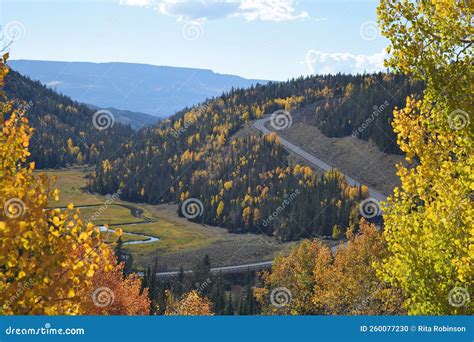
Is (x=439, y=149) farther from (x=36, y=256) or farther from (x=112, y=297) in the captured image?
(x=112, y=297)

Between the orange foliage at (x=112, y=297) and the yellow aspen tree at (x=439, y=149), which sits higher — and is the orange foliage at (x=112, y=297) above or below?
below

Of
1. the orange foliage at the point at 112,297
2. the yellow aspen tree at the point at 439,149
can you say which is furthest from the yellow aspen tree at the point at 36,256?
the orange foliage at the point at 112,297

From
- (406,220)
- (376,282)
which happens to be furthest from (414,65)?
(376,282)

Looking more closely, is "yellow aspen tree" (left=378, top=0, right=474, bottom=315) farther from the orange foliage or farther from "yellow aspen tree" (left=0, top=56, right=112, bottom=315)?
the orange foliage

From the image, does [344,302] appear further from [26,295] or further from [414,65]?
[26,295]

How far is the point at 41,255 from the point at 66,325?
6.55 feet

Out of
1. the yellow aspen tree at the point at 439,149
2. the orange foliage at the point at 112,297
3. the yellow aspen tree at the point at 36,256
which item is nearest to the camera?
the yellow aspen tree at the point at 36,256

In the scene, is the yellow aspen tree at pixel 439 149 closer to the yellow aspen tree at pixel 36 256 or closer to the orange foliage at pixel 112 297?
the yellow aspen tree at pixel 36 256

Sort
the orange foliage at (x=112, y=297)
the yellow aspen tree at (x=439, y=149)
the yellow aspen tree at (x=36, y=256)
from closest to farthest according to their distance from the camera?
the yellow aspen tree at (x=36, y=256)
the yellow aspen tree at (x=439, y=149)
the orange foliage at (x=112, y=297)

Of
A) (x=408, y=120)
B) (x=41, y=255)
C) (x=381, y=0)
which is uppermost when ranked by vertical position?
(x=381, y=0)

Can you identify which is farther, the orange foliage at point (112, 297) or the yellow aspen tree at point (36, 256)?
the orange foliage at point (112, 297)

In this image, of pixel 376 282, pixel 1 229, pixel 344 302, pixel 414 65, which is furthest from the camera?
pixel 344 302

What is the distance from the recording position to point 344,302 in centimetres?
6431

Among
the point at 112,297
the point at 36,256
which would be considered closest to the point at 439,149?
the point at 36,256
